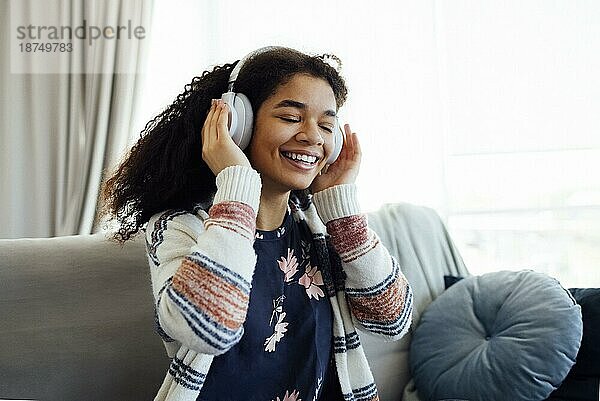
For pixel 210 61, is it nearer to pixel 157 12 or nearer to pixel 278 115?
pixel 157 12

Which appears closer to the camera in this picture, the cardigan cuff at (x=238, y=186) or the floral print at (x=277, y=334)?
the cardigan cuff at (x=238, y=186)

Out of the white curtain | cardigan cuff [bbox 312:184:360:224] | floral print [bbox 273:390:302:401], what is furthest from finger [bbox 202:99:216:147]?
the white curtain

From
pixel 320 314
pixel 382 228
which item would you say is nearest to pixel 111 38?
pixel 382 228

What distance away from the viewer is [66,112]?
9.68ft

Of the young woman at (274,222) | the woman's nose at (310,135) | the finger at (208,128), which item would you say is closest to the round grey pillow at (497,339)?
the young woman at (274,222)

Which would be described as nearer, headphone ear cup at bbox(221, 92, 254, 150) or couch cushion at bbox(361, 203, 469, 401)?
headphone ear cup at bbox(221, 92, 254, 150)

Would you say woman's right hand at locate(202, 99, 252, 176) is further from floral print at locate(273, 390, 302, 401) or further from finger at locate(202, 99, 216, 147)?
floral print at locate(273, 390, 302, 401)

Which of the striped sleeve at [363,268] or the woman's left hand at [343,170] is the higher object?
the woman's left hand at [343,170]

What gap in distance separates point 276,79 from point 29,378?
791 millimetres

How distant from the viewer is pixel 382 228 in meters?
2.23

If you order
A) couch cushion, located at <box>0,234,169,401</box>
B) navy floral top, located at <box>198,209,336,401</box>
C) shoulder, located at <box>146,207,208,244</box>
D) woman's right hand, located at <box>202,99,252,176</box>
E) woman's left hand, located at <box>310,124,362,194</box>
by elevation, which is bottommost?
couch cushion, located at <box>0,234,169,401</box>

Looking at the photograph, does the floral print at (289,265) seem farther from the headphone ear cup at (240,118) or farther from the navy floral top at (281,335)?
the headphone ear cup at (240,118)

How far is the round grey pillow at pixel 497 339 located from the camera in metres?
1.83

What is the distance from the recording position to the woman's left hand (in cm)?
158
